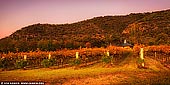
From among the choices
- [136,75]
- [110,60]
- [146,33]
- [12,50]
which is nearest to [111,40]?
[146,33]

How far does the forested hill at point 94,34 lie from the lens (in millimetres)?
62094

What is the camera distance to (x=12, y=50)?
56500 mm

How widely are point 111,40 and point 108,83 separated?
168ft

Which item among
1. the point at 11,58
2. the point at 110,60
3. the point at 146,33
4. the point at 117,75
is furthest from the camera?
the point at 146,33

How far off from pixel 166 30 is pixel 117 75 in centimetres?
5429

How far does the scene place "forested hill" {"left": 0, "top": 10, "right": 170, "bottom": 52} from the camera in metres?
62.1

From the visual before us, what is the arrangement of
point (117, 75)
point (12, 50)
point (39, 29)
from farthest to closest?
point (39, 29)
point (12, 50)
point (117, 75)

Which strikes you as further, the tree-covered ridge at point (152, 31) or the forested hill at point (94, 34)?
the tree-covered ridge at point (152, 31)

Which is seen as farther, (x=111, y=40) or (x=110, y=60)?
(x=111, y=40)

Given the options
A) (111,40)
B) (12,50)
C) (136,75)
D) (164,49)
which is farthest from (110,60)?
(111,40)

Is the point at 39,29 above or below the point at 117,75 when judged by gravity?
above

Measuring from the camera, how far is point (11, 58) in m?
40.0

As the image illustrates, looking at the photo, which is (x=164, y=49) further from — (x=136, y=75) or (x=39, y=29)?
(x=39, y=29)

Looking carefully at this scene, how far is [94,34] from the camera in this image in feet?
285
